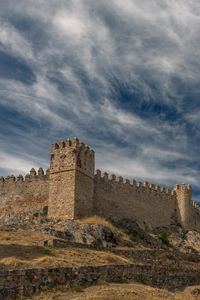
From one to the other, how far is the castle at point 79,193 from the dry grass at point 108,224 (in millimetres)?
556

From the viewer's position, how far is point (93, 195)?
39625 millimetres

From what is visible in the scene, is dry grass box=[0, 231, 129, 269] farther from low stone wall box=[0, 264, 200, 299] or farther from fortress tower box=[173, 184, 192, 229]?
fortress tower box=[173, 184, 192, 229]

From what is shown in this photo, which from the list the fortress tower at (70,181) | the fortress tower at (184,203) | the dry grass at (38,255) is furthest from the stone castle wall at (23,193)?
the fortress tower at (184,203)

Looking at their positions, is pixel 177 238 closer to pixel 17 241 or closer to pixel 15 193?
pixel 15 193

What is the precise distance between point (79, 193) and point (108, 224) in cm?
354

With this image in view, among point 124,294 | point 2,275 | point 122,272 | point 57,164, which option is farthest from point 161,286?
point 57,164

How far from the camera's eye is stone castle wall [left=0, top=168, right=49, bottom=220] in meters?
39.1

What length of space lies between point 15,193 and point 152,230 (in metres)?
13.6

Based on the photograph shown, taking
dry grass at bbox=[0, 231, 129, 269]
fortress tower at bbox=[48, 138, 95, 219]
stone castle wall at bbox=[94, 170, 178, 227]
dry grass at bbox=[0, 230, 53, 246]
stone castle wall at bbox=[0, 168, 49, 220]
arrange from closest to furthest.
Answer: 1. dry grass at bbox=[0, 231, 129, 269]
2. dry grass at bbox=[0, 230, 53, 246]
3. fortress tower at bbox=[48, 138, 95, 219]
4. stone castle wall at bbox=[0, 168, 49, 220]
5. stone castle wall at bbox=[94, 170, 178, 227]

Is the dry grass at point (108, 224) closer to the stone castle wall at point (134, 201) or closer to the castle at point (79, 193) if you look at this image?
the castle at point (79, 193)

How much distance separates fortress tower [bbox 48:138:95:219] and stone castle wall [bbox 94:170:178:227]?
2.39m

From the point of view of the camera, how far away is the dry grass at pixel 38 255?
2042 centimetres

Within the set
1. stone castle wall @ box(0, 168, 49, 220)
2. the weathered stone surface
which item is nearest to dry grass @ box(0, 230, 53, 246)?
the weathered stone surface

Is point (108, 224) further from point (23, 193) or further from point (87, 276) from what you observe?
point (87, 276)
